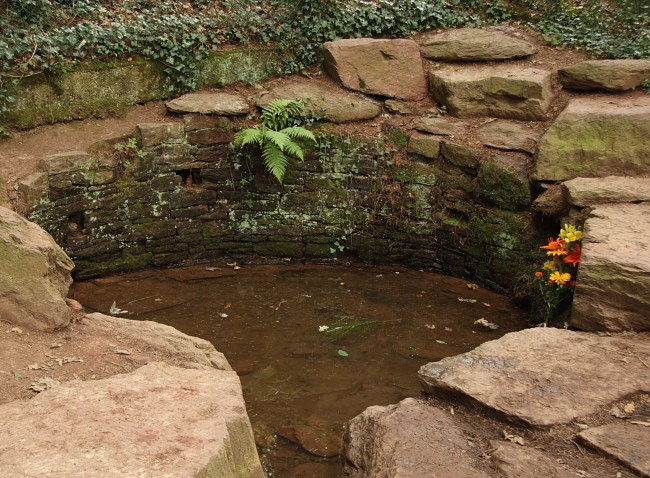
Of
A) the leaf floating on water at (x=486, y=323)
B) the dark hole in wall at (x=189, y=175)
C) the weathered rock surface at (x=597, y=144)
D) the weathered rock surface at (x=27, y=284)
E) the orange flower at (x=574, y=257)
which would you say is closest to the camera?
the weathered rock surface at (x=27, y=284)

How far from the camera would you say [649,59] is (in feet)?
23.2

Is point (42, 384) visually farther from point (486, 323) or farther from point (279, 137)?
point (486, 323)

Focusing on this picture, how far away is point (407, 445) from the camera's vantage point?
336 centimetres

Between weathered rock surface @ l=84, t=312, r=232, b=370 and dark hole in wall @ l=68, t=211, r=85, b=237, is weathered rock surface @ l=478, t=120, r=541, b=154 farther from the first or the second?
dark hole in wall @ l=68, t=211, r=85, b=237

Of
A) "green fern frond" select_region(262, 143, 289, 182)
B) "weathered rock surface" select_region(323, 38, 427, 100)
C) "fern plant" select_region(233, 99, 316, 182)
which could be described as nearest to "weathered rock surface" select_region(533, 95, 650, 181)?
"weathered rock surface" select_region(323, 38, 427, 100)

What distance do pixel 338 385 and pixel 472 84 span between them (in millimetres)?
3737

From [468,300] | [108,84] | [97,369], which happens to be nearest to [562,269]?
[468,300]

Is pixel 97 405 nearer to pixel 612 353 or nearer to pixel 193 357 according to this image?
pixel 193 357

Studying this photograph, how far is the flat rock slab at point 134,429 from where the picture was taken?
2.63 meters

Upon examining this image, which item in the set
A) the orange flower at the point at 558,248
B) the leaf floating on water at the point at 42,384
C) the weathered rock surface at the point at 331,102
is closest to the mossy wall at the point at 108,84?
the weathered rock surface at the point at 331,102

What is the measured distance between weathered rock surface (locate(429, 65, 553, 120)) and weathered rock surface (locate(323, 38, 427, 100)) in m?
0.27

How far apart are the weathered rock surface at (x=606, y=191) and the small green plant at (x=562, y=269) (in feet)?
1.32

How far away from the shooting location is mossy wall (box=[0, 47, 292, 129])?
22.0 feet

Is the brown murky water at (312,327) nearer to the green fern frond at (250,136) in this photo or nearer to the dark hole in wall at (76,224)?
the dark hole in wall at (76,224)
